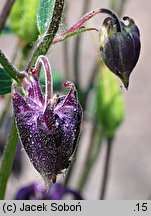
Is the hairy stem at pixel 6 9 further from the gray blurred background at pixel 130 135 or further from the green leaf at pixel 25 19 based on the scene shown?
the gray blurred background at pixel 130 135

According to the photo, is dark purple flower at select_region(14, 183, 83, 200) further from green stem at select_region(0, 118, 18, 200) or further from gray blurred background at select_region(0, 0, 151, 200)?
gray blurred background at select_region(0, 0, 151, 200)

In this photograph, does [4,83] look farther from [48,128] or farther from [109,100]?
[109,100]

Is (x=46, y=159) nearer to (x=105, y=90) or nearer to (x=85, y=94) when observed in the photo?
(x=105, y=90)

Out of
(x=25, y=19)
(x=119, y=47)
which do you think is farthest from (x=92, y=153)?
(x=119, y=47)

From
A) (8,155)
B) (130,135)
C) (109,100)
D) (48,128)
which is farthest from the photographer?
(130,135)

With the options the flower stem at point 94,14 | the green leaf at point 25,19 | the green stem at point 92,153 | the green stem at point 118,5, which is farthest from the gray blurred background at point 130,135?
the flower stem at point 94,14

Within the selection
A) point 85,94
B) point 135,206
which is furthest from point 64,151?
point 85,94

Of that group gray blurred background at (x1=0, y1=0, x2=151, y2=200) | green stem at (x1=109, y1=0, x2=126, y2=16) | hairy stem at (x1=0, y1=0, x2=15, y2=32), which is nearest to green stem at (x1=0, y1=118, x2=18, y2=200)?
hairy stem at (x1=0, y1=0, x2=15, y2=32)
